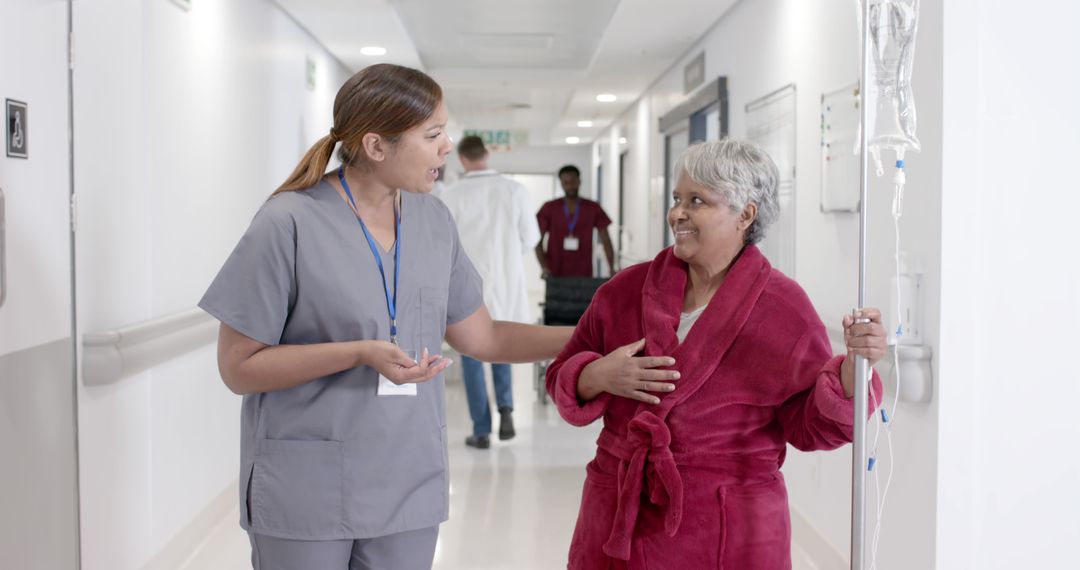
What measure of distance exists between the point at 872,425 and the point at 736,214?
4.80 feet

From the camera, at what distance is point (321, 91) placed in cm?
739

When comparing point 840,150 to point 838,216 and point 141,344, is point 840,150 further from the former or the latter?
point 141,344

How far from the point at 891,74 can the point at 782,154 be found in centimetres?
288

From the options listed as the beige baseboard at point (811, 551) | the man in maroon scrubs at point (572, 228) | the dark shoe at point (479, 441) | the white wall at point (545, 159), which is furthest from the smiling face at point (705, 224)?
the white wall at point (545, 159)

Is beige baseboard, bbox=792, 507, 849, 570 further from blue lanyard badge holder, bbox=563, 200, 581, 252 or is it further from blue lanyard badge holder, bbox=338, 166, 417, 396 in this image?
blue lanyard badge holder, bbox=563, 200, 581, 252

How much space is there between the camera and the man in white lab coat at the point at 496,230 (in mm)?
6039

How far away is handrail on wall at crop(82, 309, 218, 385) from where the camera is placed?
297 centimetres

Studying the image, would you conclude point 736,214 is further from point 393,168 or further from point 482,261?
point 482,261

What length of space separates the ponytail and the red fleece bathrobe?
0.64m

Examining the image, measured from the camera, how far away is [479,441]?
5.84 m

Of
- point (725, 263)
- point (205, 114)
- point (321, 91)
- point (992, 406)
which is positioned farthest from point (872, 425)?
point (321, 91)

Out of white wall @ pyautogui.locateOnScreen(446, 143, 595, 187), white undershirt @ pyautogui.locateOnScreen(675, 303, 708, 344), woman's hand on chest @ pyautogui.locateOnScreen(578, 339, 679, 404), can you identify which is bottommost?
woman's hand on chest @ pyautogui.locateOnScreen(578, 339, 679, 404)

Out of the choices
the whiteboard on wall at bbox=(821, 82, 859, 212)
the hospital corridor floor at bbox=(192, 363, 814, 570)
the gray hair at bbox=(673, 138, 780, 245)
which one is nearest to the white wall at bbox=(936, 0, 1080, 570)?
the whiteboard on wall at bbox=(821, 82, 859, 212)

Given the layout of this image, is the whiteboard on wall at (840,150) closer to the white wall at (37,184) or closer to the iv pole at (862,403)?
the iv pole at (862,403)
